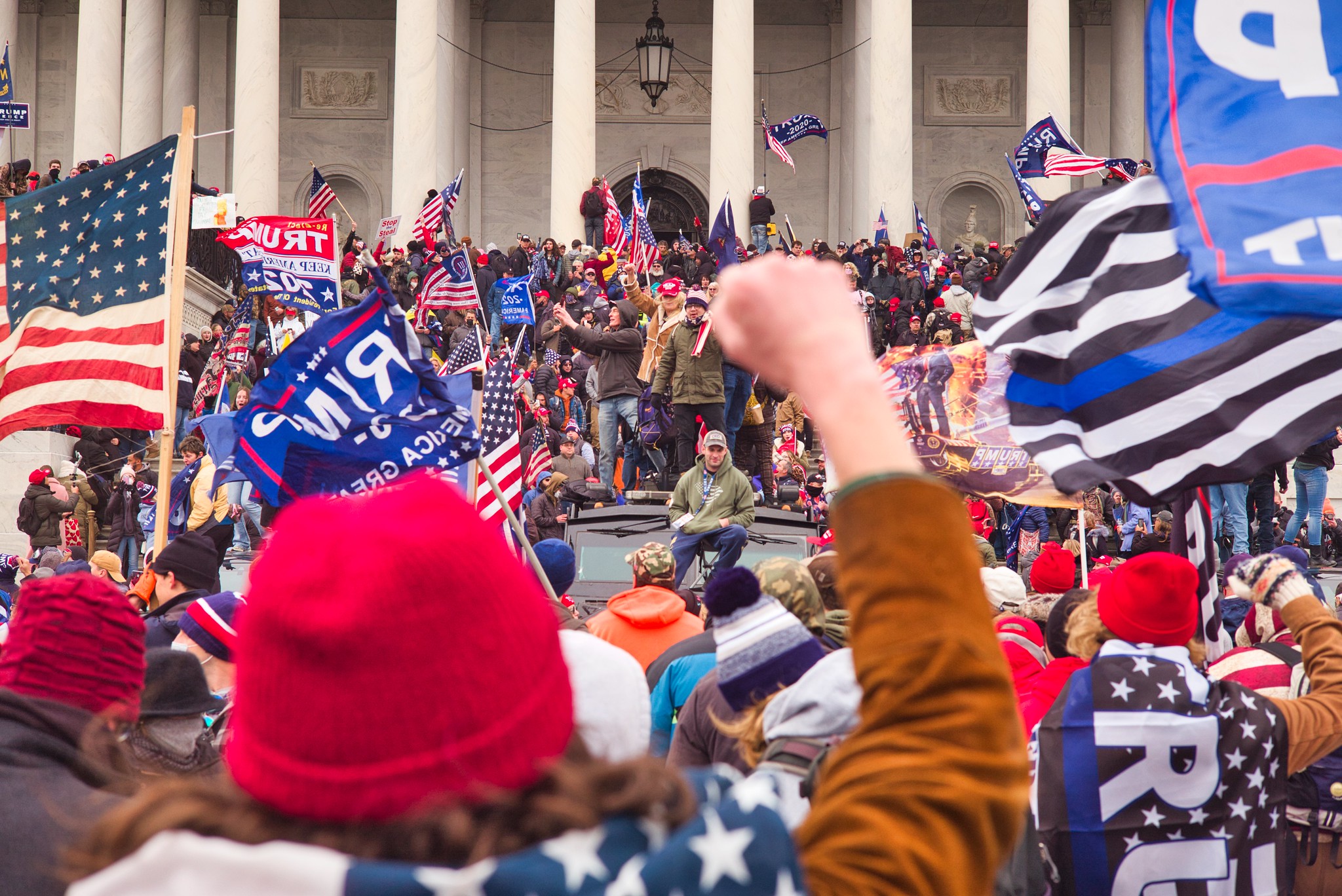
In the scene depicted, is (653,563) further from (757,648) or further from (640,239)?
(640,239)

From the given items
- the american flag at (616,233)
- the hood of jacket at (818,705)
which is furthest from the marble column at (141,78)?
the hood of jacket at (818,705)

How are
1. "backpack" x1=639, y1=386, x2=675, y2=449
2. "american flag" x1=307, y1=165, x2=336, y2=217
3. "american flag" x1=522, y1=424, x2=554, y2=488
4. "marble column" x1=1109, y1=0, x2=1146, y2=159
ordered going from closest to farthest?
"american flag" x1=522, y1=424, x2=554, y2=488
"backpack" x1=639, y1=386, x2=675, y2=449
"american flag" x1=307, y1=165, x2=336, y2=217
"marble column" x1=1109, y1=0, x2=1146, y2=159

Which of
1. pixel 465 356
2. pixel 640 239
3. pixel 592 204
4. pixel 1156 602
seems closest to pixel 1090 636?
pixel 1156 602

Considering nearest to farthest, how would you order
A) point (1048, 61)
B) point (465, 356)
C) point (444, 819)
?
point (444, 819), point (465, 356), point (1048, 61)

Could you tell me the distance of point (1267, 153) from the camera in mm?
3012

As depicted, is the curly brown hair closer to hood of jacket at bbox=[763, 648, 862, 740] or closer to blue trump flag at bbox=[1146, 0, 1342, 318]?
hood of jacket at bbox=[763, 648, 862, 740]

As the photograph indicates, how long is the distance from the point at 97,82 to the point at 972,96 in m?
19.9

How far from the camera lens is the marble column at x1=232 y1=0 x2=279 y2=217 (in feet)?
89.8

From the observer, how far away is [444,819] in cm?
116

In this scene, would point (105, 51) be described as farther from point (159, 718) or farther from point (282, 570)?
point (282, 570)

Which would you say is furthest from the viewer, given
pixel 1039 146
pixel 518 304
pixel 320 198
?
pixel 1039 146

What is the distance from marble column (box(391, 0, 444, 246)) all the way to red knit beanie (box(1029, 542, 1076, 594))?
22.1 metres

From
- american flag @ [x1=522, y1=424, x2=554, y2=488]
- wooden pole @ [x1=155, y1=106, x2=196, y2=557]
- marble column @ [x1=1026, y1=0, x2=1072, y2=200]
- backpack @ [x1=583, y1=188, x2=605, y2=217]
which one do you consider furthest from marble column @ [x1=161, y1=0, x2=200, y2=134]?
wooden pole @ [x1=155, y1=106, x2=196, y2=557]

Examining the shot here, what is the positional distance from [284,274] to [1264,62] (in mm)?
10158
